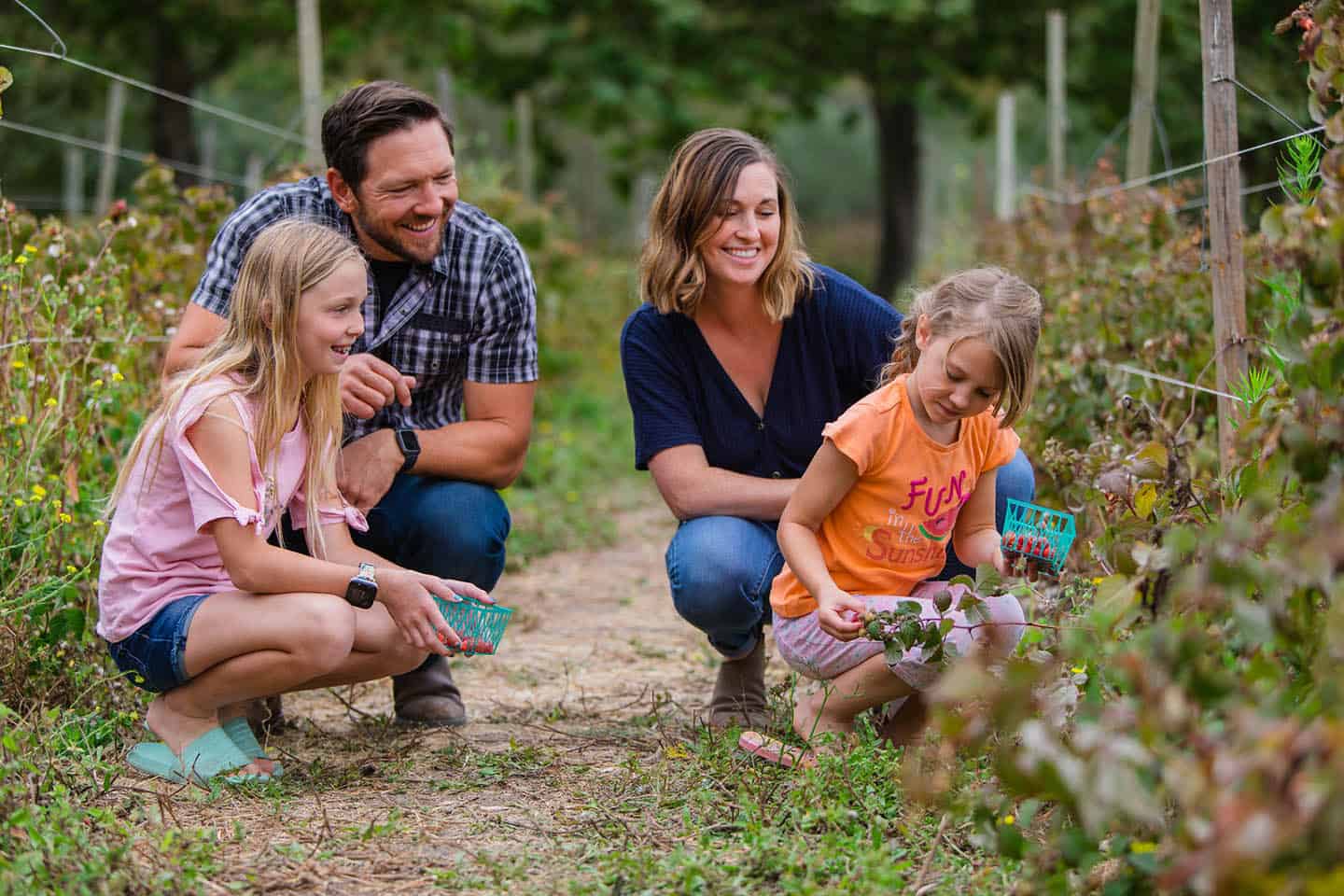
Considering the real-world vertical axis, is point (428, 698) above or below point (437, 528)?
below

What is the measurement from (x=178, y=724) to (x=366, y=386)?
802 millimetres

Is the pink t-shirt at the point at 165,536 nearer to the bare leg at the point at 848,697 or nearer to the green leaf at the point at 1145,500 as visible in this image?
the bare leg at the point at 848,697

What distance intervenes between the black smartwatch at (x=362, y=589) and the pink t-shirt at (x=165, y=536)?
196 mm

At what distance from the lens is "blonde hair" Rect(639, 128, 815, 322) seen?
3.12 m

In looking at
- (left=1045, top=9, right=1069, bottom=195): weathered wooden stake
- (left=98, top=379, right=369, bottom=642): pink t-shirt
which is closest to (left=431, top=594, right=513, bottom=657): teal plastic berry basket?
(left=98, top=379, right=369, bottom=642): pink t-shirt

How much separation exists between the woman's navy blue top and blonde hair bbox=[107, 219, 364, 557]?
0.75 m

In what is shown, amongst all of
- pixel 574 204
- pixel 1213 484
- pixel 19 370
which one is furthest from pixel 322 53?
pixel 1213 484

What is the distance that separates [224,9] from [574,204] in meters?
7.38

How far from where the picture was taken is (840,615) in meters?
2.57

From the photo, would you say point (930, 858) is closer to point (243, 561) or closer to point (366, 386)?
point (243, 561)

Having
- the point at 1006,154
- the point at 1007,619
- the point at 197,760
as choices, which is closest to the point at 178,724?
the point at 197,760

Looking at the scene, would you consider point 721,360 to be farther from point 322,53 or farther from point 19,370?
point 322,53

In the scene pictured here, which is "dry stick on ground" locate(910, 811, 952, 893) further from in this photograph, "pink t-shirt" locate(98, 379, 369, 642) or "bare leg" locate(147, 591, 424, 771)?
"pink t-shirt" locate(98, 379, 369, 642)

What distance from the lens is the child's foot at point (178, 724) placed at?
279cm
